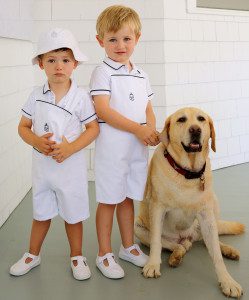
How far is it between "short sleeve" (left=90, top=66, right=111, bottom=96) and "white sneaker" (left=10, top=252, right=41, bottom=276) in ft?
2.64

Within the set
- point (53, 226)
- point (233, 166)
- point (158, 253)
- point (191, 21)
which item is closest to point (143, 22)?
point (191, 21)

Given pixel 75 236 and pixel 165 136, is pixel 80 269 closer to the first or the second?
pixel 75 236

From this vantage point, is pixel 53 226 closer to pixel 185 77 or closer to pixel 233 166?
pixel 185 77

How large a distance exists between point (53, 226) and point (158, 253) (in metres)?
0.84

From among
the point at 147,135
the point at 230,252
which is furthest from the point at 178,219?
the point at 147,135

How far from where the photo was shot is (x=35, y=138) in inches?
64.0

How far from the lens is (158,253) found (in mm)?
1760

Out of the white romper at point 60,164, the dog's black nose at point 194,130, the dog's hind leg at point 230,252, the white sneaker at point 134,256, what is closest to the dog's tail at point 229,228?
the dog's hind leg at point 230,252

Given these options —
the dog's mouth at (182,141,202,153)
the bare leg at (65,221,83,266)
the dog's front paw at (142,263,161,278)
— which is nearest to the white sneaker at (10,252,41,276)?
the bare leg at (65,221,83,266)

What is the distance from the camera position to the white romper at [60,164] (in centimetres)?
164

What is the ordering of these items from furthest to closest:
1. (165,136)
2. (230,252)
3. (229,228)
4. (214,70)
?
1. (214,70)
2. (229,228)
3. (230,252)
4. (165,136)

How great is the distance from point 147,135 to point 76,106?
0.33 metres

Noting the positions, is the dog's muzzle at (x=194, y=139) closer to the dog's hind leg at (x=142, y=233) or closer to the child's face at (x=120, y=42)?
the child's face at (x=120, y=42)

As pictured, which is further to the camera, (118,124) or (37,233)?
(37,233)
